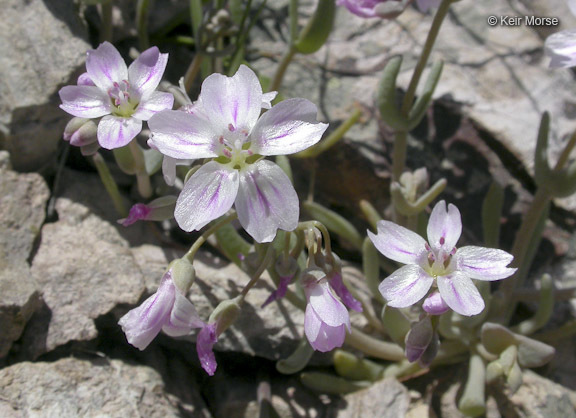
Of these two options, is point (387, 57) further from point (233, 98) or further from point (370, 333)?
point (233, 98)

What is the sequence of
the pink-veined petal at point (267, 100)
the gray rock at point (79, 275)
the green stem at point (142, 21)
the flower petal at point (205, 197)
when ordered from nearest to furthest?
the flower petal at point (205, 197) < the pink-veined petal at point (267, 100) < the gray rock at point (79, 275) < the green stem at point (142, 21)

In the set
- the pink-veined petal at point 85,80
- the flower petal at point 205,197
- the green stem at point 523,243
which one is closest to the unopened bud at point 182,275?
the flower petal at point 205,197

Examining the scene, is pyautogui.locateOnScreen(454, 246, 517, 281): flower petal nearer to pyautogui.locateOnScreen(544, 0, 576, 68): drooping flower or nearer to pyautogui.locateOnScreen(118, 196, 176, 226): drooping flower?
pyautogui.locateOnScreen(544, 0, 576, 68): drooping flower

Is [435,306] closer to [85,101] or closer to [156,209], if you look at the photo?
[156,209]

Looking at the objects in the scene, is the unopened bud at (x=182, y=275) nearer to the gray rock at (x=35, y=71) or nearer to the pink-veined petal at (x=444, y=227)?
the pink-veined petal at (x=444, y=227)

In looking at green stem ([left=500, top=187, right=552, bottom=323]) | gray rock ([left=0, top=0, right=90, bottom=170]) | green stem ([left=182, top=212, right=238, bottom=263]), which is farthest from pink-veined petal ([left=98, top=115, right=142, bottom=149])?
green stem ([left=500, top=187, right=552, bottom=323])

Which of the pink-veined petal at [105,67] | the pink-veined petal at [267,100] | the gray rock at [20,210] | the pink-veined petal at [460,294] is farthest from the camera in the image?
the gray rock at [20,210]
